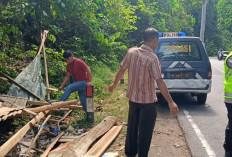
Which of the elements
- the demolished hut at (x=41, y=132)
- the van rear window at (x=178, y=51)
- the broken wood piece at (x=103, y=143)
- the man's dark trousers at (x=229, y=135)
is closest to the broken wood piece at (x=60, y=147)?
the demolished hut at (x=41, y=132)

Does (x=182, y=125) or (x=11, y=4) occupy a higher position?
(x=11, y=4)

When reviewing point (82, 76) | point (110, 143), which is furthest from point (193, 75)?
point (110, 143)

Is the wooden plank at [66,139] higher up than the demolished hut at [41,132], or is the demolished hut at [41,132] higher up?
the demolished hut at [41,132]

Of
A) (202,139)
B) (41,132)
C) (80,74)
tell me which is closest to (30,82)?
(80,74)

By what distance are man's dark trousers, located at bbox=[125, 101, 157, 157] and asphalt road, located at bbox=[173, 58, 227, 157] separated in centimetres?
111

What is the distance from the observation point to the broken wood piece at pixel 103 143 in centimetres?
421

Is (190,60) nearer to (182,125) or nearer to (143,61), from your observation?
(182,125)

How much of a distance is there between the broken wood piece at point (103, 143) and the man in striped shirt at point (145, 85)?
69 centimetres

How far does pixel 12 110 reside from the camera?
449 centimetres

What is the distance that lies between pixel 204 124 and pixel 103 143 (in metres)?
2.75

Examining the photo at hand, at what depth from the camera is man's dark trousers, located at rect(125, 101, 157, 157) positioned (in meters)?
3.88

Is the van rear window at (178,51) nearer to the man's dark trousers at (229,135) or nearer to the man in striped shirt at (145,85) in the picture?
the man's dark trousers at (229,135)

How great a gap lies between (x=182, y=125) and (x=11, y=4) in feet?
16.1

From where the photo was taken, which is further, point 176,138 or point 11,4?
point 11,4
